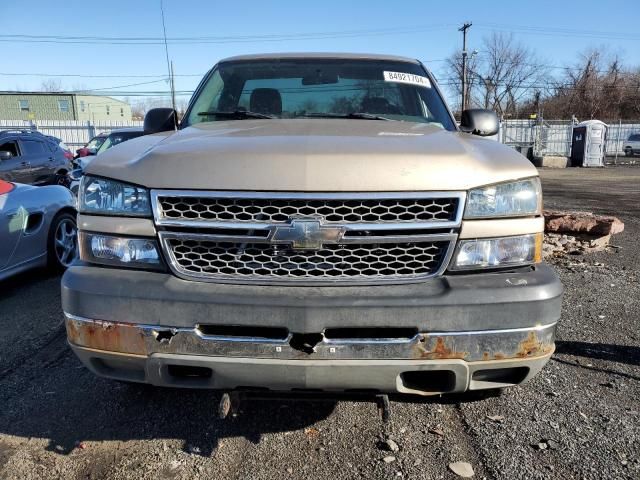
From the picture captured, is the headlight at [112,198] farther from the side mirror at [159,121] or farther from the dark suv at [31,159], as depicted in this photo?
the dark suv at [31,159]

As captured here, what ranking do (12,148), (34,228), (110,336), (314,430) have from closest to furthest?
(110,336) → (314,430) → (34,228) → (12,148)

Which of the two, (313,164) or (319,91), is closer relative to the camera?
(313,164)

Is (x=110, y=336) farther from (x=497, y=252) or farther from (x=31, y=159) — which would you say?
(x=31, y=159)

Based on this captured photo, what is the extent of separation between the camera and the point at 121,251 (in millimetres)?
2293

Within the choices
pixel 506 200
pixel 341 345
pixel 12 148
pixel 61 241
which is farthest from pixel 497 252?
pixel 12 148

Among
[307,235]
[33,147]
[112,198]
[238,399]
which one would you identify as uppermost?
[112,198]

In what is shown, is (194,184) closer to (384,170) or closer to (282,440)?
(384,170)

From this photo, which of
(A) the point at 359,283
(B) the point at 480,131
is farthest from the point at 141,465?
(B) the point at 480,131

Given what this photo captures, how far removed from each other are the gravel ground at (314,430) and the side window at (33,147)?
33.5 feet

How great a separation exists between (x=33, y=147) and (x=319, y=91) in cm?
1135

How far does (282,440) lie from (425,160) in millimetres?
1553

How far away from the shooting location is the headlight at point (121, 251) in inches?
89.4

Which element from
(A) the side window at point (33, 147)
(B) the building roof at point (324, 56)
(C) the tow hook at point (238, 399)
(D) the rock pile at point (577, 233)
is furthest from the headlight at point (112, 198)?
(A) the side window at point (33, 147)

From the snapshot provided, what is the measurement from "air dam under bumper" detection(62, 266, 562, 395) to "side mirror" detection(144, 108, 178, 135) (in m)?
1.77
